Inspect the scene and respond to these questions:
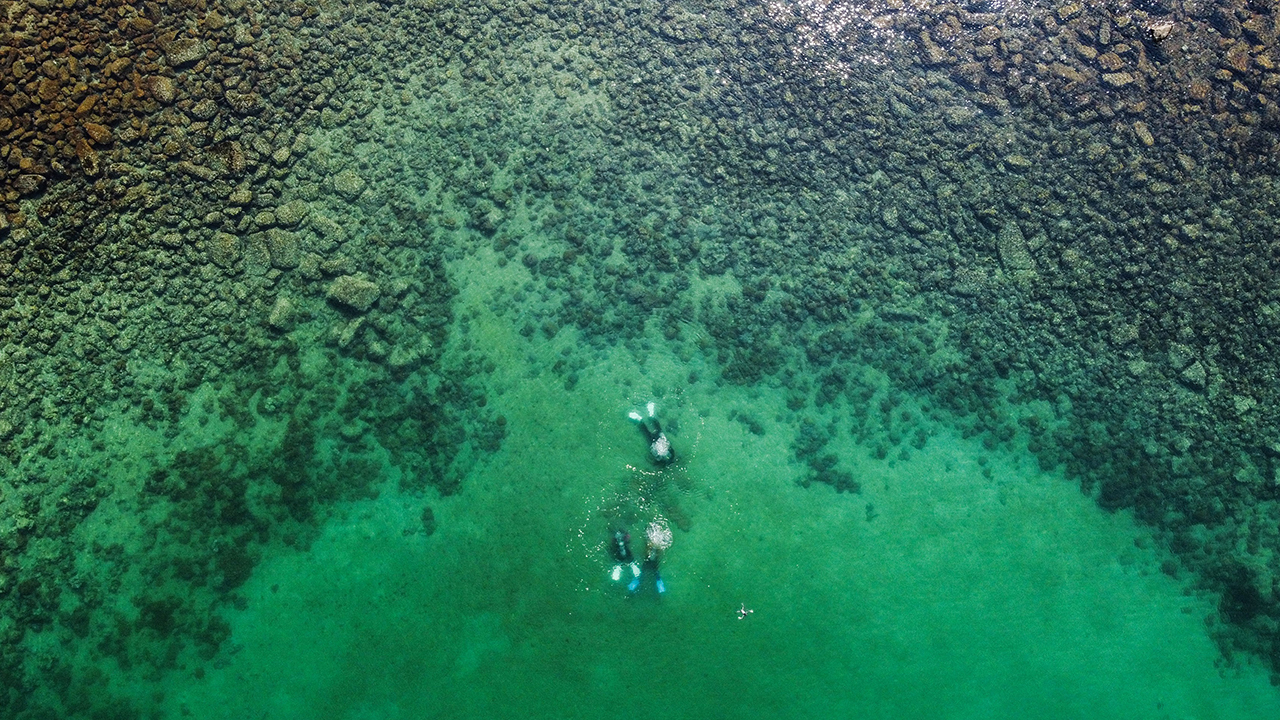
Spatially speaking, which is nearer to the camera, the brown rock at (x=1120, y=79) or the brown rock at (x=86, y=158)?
the brown rock at (x=86, y=158)

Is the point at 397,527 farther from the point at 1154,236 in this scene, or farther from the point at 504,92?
the point at 1154,236

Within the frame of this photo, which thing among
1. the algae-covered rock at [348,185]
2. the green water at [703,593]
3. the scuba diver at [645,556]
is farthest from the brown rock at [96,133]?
the scuba diver at [645,556]

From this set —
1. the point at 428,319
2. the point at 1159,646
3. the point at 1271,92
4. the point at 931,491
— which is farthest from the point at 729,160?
the point at 1159,646

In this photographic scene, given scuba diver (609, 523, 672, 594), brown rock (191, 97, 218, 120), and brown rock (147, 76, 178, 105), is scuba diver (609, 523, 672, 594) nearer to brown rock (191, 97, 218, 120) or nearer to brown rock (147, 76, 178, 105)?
brown rock (191, 97, 218, 120)

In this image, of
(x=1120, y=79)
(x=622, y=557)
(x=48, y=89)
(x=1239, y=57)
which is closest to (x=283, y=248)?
(x=48, y=89)

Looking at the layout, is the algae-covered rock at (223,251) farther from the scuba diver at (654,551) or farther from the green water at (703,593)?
the scuba diver at (654,551)

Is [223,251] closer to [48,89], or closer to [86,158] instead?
[86,158]
